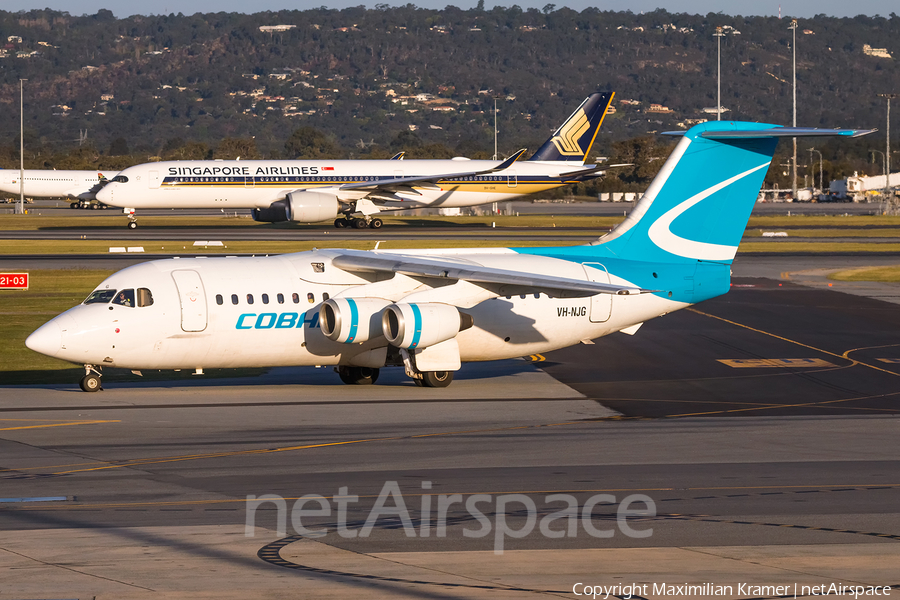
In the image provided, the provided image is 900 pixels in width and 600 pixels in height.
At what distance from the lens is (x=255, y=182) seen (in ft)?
264

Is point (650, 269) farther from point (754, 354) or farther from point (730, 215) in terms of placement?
point (754, 354)

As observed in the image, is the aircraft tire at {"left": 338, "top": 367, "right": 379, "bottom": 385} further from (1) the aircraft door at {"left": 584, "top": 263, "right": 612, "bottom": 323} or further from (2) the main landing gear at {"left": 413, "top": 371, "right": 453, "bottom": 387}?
(1) the aircraft door at {"left": 584, "top": 263, "right": 612, "bottom": 323}

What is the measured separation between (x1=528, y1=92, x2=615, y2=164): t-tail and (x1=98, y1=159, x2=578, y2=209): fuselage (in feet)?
18.2

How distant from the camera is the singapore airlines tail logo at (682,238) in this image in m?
31.3

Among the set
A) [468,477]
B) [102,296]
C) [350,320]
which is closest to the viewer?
[468,477]

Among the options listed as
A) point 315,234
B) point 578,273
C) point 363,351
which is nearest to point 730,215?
point 578,273

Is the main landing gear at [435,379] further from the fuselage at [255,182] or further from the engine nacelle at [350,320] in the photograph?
the fuselage at [255,182]

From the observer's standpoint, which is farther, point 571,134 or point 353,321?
point 571,134

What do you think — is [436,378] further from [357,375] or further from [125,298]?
[125,298]

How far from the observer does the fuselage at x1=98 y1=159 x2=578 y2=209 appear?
3152 inches

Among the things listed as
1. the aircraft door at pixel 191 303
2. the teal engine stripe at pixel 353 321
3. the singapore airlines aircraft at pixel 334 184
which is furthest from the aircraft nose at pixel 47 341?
the singapore airlines aircraft at pixel 334 184

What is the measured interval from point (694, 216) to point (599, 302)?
399cm

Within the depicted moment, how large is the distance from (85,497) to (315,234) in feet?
193

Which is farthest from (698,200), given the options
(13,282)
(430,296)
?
(13,282)
